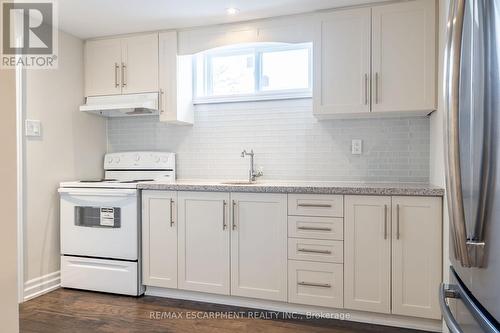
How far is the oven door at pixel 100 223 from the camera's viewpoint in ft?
9.20

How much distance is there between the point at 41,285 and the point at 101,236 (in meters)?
0.65

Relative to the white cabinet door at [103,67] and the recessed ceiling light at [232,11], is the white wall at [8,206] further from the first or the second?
the white cabinet door at [103,67]

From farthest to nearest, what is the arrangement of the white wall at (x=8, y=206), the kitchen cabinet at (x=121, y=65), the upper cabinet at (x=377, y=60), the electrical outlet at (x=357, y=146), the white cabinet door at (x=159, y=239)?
the kitchen cabinet at (x=121, y=65) < the electrical outlet at (x=357, y=146) < the white cabinet door at (x=159, y=239) < the upper cabinet at (x=377, y=60) < the white wall at (x=8, y=206)

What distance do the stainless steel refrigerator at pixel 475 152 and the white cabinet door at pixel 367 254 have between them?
134 cm

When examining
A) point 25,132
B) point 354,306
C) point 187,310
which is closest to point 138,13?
point 25,132

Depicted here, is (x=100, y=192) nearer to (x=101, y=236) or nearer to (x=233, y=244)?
(x=101, y=236)

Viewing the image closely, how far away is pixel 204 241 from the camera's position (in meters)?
2.67

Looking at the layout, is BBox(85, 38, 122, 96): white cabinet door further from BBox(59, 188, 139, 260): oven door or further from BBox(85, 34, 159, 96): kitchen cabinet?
BBox(59, 188, 139, 260): oven door

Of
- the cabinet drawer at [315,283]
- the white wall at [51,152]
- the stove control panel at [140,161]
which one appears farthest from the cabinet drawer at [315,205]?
the white wall at [51,152]

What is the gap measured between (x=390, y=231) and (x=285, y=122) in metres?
1.29

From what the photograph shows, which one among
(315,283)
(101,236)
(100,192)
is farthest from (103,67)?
(315,283)

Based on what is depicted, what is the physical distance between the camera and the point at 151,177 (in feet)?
11.1

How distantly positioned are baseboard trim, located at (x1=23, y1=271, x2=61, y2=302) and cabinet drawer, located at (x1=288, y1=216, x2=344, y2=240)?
2081 millimetres

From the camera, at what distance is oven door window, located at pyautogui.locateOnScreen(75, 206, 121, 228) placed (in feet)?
9.34
